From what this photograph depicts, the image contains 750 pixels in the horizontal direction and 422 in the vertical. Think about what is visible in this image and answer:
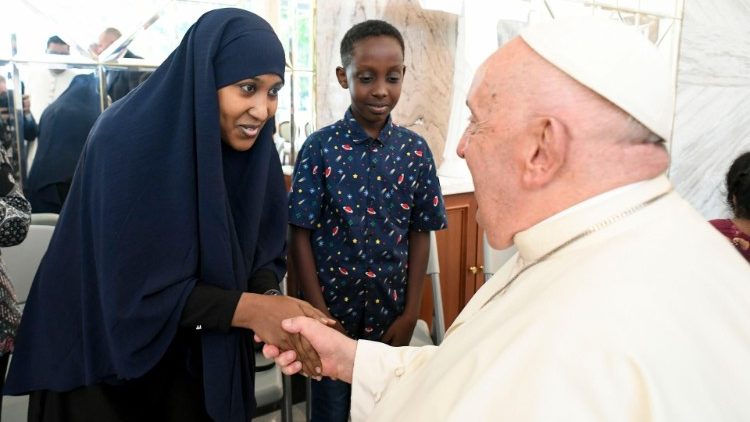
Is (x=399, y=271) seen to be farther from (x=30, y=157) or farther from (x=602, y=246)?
(x=30, y=157)

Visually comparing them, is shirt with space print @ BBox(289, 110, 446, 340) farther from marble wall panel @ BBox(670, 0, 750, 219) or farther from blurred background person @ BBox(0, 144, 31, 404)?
marble wall panel @ BBox(670, 0, 750, 219)

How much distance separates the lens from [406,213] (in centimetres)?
232

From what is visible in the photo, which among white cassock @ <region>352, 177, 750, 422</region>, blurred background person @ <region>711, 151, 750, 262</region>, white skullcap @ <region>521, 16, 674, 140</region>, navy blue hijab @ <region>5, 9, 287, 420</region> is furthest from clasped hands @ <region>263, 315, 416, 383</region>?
blurred background person @ <region>711, 151, 750, 262</region>

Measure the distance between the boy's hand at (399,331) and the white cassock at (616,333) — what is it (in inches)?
48.1

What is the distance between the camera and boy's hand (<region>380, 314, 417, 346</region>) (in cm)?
229

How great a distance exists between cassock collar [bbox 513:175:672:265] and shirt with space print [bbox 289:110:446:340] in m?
1.19

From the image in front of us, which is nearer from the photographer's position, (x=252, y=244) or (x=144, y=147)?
(x=144, y=147)

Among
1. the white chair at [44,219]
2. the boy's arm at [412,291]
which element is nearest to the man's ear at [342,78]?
the boy's arm at [412,291]

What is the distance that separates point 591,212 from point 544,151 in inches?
5.2

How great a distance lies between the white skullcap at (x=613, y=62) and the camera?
38.7 inches

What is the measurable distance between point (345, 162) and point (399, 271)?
0.48 metres

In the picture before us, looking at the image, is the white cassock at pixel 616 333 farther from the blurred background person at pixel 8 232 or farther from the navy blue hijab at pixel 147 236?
the blurred background person at pixel 8 232

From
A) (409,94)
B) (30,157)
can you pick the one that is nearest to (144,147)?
(30,157)

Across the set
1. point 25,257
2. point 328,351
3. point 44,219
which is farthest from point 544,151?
point 44,219
